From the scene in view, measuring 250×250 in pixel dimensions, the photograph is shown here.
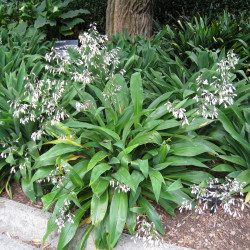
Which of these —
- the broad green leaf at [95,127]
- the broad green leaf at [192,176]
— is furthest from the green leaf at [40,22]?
the broad green leaf at [192,176]

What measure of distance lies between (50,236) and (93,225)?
45 cm

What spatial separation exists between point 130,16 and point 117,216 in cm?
392

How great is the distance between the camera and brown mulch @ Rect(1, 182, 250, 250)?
7.61 ft

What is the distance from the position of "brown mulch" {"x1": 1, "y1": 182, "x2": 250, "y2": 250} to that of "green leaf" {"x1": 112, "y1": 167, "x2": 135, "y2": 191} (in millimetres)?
536

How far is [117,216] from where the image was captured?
226 cm

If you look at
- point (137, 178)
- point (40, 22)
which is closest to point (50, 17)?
point (40, 22)

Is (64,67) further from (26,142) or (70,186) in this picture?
(70,186)

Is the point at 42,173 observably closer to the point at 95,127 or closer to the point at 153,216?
the point at 95,127

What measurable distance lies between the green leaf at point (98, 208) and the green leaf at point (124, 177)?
0.21m

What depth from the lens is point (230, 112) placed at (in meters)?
2.95

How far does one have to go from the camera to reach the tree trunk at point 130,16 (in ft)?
16.5

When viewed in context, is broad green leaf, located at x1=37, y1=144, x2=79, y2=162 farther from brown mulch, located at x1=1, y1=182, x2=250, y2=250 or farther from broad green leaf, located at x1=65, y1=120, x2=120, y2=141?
brown mulch, located at x1=1, y1=182, x2=250, y2=250

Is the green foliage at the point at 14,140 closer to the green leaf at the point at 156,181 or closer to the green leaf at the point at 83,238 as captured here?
the green leaf at the point at 83,238

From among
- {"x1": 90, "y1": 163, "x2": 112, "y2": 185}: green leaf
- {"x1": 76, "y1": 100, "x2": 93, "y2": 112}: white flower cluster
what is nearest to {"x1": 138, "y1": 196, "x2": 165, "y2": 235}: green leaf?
{"x1": 90, "y1": 163, "x2": 112, "y2": 185}: green leaf
